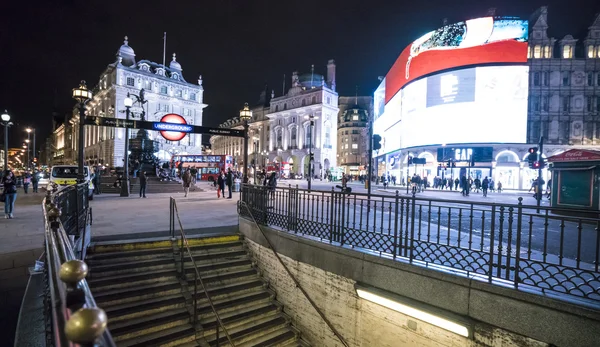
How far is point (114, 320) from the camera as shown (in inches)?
216

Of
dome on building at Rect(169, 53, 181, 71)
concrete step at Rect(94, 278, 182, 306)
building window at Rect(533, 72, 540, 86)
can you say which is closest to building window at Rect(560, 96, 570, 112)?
building window at Rect(533, 72, 540, 86)

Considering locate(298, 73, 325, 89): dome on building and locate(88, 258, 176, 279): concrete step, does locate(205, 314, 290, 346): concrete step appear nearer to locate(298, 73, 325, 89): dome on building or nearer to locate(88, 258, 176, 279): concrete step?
locate(88, 258, 176, 279): concrete step

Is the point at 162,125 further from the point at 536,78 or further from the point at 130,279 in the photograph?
the point at 536,78

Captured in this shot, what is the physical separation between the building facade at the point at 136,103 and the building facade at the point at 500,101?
51742 millimetres

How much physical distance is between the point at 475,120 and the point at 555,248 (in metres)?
36.3

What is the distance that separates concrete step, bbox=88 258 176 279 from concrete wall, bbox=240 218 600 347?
226 cm

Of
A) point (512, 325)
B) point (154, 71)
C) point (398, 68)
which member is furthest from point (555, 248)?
point (154, 71)

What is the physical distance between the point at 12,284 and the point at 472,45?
4673 cm

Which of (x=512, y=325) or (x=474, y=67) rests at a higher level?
(x=474, y=67)

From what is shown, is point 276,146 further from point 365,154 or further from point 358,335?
point 358,335

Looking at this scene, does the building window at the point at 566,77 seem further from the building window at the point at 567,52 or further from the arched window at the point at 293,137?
the arched window at the point at 293,137

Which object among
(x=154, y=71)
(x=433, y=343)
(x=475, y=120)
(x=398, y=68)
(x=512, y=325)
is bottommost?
(x=433, y=343)

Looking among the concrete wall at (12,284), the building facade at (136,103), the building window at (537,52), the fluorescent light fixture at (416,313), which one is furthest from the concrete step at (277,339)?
the building facade at (136,103)

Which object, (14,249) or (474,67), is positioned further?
(474,67)
